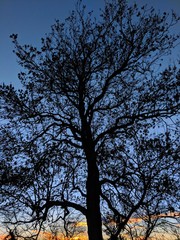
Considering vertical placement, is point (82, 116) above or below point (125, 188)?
above

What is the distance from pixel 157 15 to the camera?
14.8 m

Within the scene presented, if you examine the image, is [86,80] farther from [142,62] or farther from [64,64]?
[142,62]

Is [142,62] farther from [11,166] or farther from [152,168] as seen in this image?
[11,166]

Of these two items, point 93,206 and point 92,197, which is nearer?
point 93,206

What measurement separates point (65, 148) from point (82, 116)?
1880 millimetres

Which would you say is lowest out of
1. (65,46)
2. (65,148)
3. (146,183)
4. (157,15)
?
(146,183)

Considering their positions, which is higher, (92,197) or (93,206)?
(92,197)

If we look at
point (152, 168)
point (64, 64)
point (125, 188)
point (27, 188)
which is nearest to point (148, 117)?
point (152, 168)

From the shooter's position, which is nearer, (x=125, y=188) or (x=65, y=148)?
(x=125, y=188)

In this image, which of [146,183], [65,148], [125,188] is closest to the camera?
[146,183]

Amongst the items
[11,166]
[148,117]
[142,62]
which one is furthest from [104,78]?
[11,166]

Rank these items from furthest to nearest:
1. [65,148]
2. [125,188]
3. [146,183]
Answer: [65,148], [125,188], [146,183]

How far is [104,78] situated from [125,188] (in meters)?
5.46

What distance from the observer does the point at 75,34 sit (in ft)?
49.1
